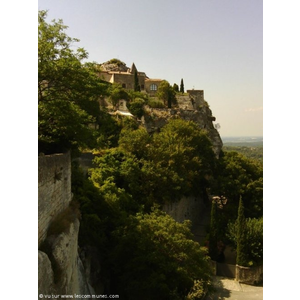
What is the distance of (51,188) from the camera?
6016 millimetres

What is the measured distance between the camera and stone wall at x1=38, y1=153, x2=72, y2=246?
17.6 ft

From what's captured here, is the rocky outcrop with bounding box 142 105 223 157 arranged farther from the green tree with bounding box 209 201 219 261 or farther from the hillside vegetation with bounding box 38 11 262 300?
the green tree with bounding box 209 201 219 261

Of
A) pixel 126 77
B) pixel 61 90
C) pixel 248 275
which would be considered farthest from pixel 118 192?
pixel 126 77

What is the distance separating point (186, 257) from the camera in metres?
9.70

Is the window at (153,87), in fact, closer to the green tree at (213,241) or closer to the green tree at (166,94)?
the green tree at (166,94)

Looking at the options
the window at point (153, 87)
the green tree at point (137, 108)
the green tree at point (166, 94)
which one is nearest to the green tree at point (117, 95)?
the green tree at point (137, 108)

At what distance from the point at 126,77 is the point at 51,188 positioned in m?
27.6

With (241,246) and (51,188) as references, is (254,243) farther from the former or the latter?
(51,188)

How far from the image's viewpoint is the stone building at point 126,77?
31891 millimetres

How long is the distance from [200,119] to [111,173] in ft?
47.9

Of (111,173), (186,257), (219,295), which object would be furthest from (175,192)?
(186,257)

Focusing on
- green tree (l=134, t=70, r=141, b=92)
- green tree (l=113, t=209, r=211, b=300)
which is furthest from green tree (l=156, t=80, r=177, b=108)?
green tree (l=113, t=209, r=211, b=300)

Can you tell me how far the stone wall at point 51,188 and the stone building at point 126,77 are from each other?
79.0ft
